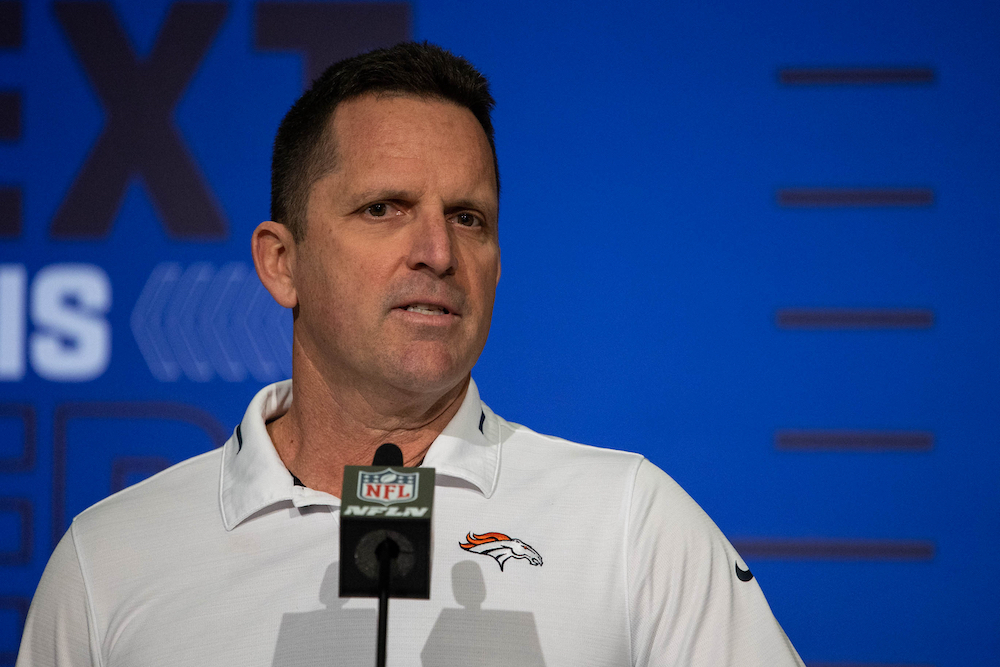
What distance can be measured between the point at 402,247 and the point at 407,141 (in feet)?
0.50

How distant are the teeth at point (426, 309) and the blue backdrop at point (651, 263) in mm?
937

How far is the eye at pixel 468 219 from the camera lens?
1.32m

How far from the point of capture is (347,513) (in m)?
0.77

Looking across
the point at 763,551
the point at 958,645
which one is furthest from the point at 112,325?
the point at 958,645

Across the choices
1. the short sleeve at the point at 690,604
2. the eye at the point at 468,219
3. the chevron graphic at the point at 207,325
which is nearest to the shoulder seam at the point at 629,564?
the short sleeve at the point at 690,604

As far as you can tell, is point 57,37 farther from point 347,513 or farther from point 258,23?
point 347,513

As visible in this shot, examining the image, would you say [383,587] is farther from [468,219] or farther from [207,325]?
[207,325]

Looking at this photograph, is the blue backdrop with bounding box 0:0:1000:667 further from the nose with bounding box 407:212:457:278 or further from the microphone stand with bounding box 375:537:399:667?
the microphone stand with bounding box 375:537:399:667

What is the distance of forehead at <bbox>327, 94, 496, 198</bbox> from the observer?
1274 mm

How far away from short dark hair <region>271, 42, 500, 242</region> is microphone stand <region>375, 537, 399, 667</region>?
0.70m

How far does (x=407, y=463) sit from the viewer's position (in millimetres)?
1343

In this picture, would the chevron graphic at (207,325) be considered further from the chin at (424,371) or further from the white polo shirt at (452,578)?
the chin at (424,371)

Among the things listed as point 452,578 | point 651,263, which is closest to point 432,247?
point 452,578

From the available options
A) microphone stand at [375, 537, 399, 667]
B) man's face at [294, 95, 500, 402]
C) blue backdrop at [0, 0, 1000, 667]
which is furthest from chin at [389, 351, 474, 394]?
blue backdrop at [0, 0, 1000, 667]
